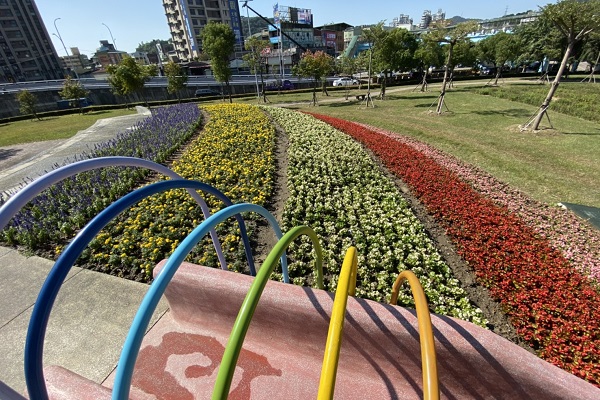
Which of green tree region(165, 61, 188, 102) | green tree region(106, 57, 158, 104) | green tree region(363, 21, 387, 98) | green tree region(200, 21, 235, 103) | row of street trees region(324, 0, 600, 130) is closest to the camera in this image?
row of street trees region(324, 0, 600, 130)

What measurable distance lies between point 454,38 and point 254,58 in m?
18.8

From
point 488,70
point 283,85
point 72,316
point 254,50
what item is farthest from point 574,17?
point 488,70

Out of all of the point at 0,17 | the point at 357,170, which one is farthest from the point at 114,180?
the point at 0,17

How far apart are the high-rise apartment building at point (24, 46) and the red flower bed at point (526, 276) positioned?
84.3 meters

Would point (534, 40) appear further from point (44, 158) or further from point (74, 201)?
point (44, 158)

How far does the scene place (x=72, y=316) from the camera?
142 inches

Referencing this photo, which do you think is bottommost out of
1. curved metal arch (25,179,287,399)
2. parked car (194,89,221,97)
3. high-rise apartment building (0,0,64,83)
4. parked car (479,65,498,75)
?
parked car (479,65,498,75)

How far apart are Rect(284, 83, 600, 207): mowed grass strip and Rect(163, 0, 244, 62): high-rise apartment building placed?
73157 mm

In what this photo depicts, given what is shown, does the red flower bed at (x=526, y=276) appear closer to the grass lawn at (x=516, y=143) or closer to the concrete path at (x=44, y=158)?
the grass lawn at (x=516, y=143)

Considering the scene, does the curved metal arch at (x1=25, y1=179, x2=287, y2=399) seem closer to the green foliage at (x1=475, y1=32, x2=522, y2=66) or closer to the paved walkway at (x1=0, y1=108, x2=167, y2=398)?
the paved walkway at (x1=0, y1=108, x2=167, y2=398)

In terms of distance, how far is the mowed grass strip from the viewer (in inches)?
299

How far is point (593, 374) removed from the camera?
2834 millimetres

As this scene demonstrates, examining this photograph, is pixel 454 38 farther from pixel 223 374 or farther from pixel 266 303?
pixel 223 374

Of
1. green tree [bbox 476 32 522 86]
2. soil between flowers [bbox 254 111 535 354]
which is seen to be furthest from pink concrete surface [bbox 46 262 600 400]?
green tree [bbox 476 32 522 86]
